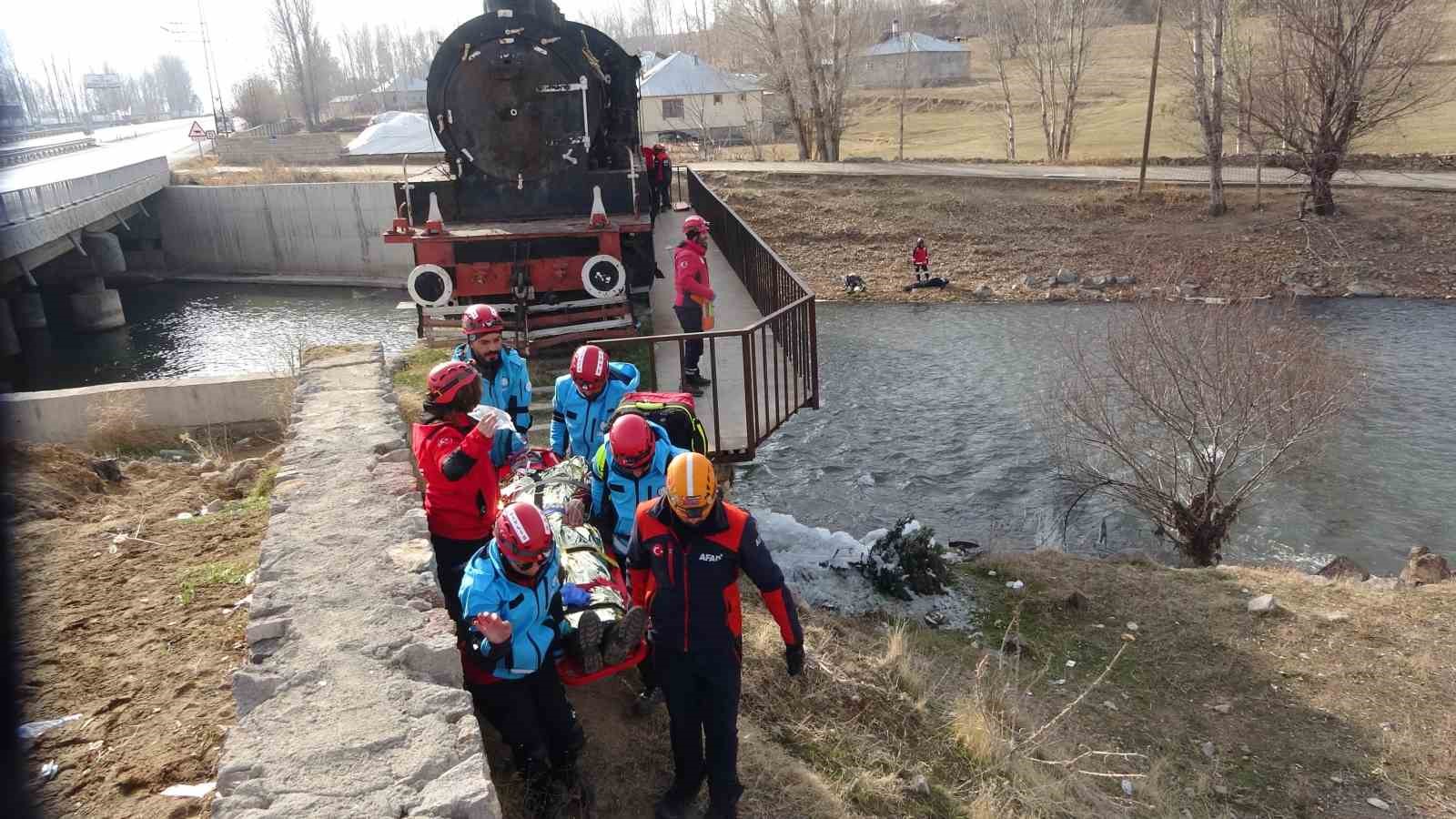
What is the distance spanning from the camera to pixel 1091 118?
5056 centimetres

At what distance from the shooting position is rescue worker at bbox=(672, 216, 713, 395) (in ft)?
31.9

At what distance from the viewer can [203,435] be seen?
33.3 feet

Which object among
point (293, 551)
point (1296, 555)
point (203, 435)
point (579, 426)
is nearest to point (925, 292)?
point (1296, 555)

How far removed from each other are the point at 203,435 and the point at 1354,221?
27316 mm

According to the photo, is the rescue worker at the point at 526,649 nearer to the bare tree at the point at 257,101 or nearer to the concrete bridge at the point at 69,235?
the concrete bridge at the point at 69,235

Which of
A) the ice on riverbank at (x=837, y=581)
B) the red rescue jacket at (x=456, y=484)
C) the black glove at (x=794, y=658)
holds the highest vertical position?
the red rescue jacket at (x=456, y=484)

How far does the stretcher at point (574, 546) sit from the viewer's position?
443cm

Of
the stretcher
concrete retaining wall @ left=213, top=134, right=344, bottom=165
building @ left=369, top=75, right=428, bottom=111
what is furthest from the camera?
building @ left=369, top=75, right=428, bottom=111

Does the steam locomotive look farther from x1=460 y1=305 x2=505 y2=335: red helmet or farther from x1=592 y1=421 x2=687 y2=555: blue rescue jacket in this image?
x1=592 y1=421 x2=687 y2=555: blue rescue jacket

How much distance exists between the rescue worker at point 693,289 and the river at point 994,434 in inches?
118

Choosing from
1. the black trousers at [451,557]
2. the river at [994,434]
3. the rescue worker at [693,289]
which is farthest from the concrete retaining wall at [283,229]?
the black trousers at [451,557]

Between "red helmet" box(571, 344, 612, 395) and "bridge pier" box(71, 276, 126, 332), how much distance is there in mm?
28022

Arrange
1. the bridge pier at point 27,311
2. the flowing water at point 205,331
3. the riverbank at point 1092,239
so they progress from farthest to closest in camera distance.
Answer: the bridge pier at point 27,311 < the riverbank at point 1092,239 < the flowing water at point 205,331

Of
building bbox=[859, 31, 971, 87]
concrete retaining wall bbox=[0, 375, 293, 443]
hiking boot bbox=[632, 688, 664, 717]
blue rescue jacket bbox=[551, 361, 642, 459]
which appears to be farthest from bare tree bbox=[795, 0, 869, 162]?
hiking boot bbox=[632, 688, 664, 717]
